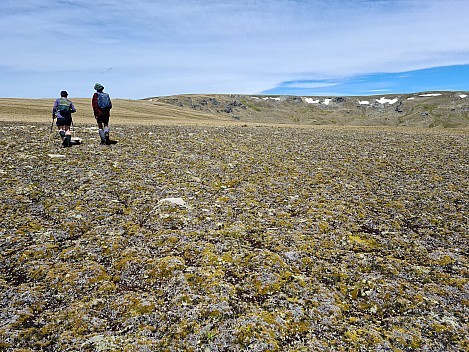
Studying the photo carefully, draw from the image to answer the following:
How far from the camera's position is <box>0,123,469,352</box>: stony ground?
527 cm

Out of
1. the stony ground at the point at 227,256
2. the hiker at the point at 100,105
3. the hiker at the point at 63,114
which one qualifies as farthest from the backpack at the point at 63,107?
the stony ground at the point at 227,256

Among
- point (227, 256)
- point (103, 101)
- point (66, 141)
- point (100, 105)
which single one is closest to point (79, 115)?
point (103, 101)

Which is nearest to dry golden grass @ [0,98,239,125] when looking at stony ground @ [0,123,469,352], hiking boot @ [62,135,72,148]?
hiking boot @ [62,135,72,148]

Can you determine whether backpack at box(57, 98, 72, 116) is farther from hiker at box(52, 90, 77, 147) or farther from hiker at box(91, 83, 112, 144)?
hiker at box(91, 83, 112, 144)

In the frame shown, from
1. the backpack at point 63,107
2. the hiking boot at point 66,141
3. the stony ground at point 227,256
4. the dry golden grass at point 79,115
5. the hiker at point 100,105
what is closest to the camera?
the stony ground at point 227,256

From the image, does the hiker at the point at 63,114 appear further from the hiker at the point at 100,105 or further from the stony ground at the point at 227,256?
the stony ground at the point at 227,256

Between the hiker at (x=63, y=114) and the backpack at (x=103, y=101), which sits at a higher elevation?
the backpack at (x=103, y=101)

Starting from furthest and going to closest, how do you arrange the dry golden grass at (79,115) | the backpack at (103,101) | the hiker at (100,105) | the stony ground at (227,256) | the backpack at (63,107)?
the dry golden grass at (79,115), the backpack at (103,101), the hiker at (100,105), the backpack at (63,107), the stony ground at (227,256)

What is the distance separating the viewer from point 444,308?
19.3ft

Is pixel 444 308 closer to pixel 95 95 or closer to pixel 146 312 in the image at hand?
pixel 146 312

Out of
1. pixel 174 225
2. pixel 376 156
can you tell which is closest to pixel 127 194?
pixel 174 225

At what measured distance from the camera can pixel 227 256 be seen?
7434 millimetres

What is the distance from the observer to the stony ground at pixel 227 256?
17.3 feet

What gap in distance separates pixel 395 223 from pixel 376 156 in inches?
350
